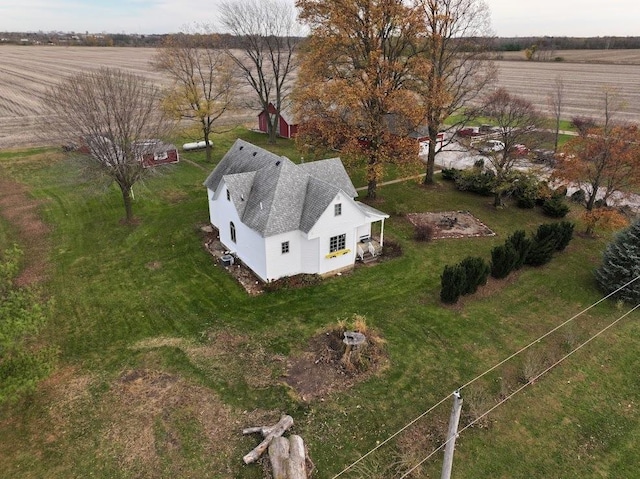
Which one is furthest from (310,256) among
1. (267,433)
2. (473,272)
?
(267,433)

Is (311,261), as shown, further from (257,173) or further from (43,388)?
(43,388)

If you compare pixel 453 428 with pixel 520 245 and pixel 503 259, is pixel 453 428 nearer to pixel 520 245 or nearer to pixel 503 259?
pixel 503 259

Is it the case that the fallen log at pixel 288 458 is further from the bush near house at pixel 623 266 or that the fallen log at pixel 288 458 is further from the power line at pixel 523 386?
the bush near house at pixel 623 266

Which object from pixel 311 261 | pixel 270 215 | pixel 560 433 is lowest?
pixel 560 433

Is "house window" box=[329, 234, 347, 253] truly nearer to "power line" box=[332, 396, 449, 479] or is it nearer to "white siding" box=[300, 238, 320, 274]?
"white siding" box=[300, 238, 320, 274]

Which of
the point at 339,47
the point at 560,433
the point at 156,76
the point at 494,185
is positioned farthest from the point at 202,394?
the point at 156,76
